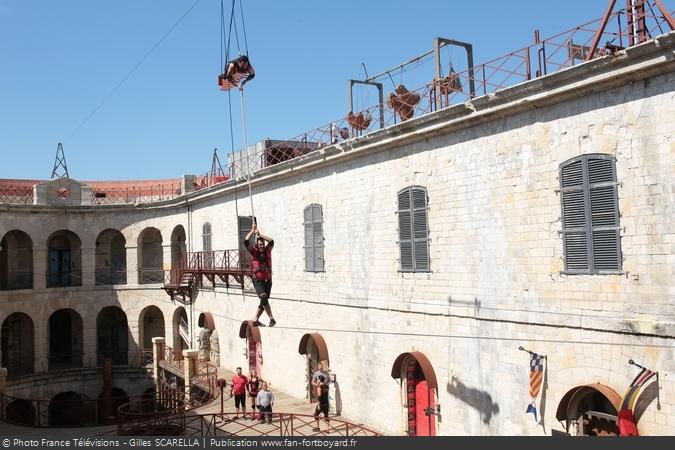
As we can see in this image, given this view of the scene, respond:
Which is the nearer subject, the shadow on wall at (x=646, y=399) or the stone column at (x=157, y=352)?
the shadow on wall at (x=646, y=399)

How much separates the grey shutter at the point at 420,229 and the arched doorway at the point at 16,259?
2271 centimetres

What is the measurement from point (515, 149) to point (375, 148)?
4.60 metres

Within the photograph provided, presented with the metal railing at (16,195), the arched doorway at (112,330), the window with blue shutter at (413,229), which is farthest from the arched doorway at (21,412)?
the window with blue shutter at (413,229)

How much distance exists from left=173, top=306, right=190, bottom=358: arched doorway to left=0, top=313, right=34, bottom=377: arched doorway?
6795 millimetres

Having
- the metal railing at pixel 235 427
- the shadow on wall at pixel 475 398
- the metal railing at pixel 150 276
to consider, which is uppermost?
the metal railing at pixel 150 276

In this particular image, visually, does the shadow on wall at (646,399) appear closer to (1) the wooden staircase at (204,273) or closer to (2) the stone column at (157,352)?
(1) the wooden staircase at (204,273)

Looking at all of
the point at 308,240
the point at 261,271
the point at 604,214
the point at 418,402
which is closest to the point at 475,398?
the point at 418,402

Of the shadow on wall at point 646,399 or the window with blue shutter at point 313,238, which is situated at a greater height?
the window with blue shutter at point 313,238

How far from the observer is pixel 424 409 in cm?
→ 1502

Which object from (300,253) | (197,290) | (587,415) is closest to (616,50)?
Answer: (587,415)

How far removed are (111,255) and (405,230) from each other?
23.9 m

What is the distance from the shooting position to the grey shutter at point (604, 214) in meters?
10.5

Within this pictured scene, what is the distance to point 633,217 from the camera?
10211mm

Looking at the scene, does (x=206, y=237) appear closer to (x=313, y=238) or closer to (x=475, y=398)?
(x=313, y=238)
